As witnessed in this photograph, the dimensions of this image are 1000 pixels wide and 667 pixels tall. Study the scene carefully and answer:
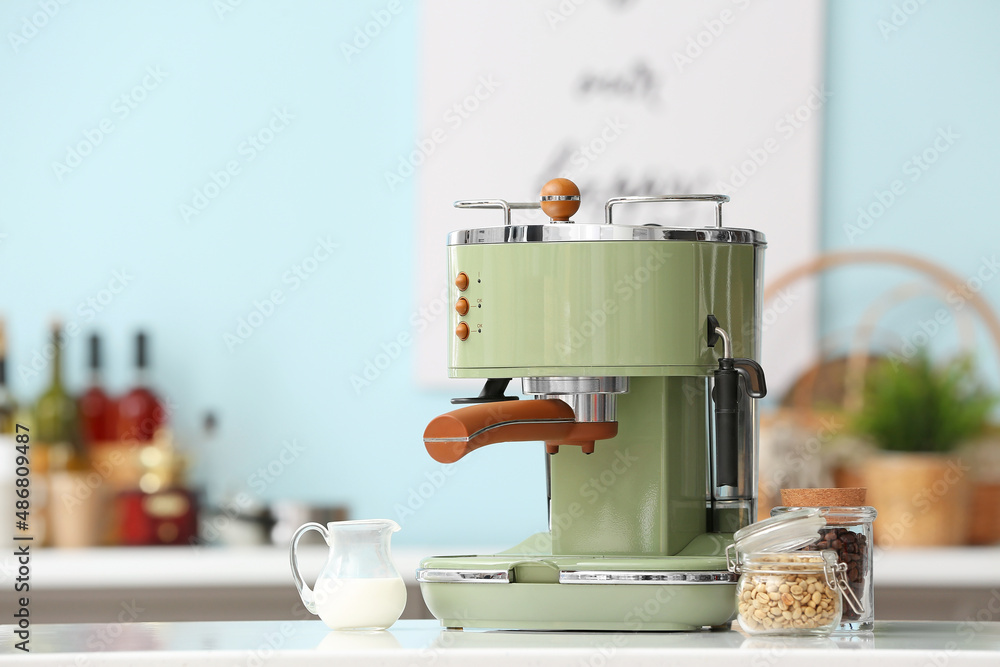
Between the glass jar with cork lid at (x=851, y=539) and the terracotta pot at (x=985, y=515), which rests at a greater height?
the glass jar with cork lid at (x=851, y=539)

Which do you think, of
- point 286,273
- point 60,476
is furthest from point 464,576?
point 286,273

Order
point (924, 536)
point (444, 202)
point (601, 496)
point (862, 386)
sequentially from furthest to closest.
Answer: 1. point (444, 202)
2. point (862, 386)
3. point (924, 536)
4. point (601, 496)

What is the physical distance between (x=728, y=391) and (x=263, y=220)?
60.9 inches

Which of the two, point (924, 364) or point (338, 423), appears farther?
point (338, 423)

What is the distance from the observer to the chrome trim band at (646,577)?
3.27 feet

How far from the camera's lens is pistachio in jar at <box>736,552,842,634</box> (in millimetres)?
941

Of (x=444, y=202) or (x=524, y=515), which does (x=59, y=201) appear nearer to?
(x=444, y=202)

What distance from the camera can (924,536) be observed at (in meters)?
1.99

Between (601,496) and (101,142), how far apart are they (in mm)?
1703

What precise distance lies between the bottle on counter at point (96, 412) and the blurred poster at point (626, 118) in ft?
2.02

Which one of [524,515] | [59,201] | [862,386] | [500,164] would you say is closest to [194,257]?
[59,201]

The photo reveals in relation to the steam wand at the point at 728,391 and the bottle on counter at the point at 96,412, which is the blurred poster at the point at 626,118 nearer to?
the bottle on counter at the point at 96,412

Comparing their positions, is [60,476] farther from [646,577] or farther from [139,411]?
[646,577]

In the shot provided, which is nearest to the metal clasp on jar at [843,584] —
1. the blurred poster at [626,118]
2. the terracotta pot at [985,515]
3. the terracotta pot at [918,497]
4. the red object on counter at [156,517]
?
the terracotta pot at [918,497]
